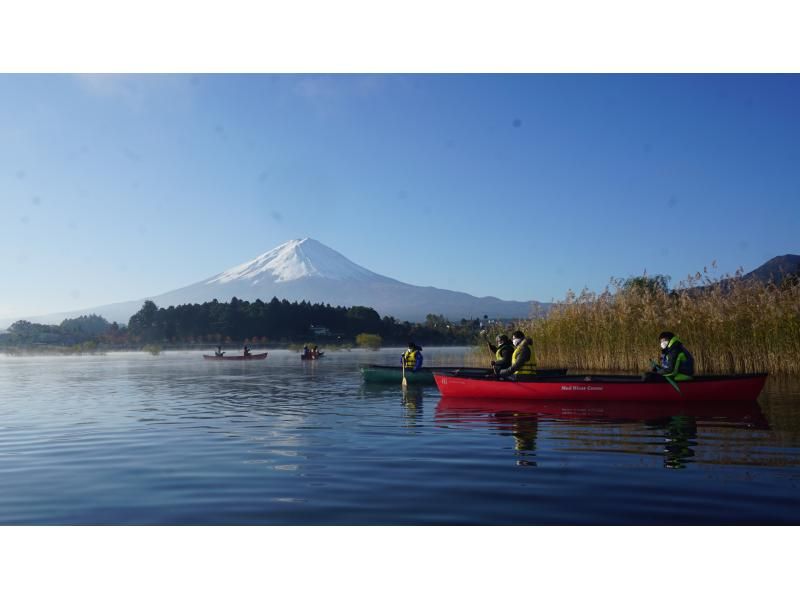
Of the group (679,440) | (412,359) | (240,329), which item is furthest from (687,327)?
(240,329)

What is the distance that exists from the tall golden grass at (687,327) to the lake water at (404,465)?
11.7 feet

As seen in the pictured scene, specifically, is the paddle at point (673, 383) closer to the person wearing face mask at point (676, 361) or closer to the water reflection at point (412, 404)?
the person wearing face mask at point (676, 361)

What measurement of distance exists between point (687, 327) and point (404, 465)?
15235 millimetres

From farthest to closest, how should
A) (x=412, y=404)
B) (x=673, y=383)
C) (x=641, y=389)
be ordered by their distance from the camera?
(x=412, y=404) → (x=641, y=389) → (x=673, y=383)

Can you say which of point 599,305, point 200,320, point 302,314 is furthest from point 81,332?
point 599,305

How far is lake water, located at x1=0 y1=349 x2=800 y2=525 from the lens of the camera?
663 cm

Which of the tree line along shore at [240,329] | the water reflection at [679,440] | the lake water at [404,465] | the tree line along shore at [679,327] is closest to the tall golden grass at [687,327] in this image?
the tree line along shore at [679,327]

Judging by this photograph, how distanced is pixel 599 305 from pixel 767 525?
60.5 ft

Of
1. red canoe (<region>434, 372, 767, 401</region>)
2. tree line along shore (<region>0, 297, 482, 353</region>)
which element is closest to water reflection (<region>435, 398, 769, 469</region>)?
red canoe (<region>434, 372, 767, 401</region>)

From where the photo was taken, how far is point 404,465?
352 inches

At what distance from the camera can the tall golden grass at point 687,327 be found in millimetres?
20016

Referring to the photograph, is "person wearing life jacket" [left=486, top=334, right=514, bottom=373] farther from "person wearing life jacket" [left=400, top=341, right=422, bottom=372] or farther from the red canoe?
"person wearing life jacket" [left=400, top=341, right=422, bottom=372]

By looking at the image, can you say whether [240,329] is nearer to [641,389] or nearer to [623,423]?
[641,389]

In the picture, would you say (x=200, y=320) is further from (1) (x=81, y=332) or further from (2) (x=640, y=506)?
(2) (x=640, y=506)
